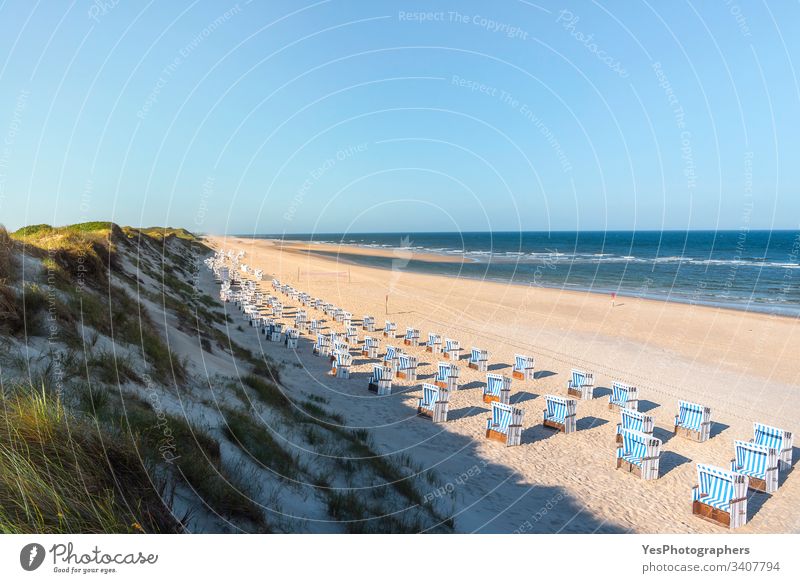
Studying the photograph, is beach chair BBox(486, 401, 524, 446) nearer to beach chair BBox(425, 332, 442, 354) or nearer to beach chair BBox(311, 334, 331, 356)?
beach chair BBox(425, 332, 442, 354)

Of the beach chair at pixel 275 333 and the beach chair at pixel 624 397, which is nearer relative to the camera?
the beach chair at pixel 624 397

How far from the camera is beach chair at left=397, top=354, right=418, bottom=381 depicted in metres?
14.0

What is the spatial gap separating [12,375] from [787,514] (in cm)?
1125

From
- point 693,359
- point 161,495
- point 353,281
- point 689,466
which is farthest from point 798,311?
point 161,495

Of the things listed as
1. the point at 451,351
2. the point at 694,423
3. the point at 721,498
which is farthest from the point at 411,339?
the point at 721,498

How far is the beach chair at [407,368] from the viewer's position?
46.0ft

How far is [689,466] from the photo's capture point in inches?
356

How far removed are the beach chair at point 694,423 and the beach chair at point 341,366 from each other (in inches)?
349

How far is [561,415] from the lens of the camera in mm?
10625

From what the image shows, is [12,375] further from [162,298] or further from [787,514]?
[162,298]

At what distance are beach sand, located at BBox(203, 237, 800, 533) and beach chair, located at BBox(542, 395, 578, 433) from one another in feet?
0.90

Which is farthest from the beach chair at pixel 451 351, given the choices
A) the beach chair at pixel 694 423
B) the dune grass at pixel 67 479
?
the dune grass at pixel 67 479

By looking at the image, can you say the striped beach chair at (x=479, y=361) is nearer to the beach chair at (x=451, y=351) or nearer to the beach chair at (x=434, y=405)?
the beach chair at (x=451, y=351)
